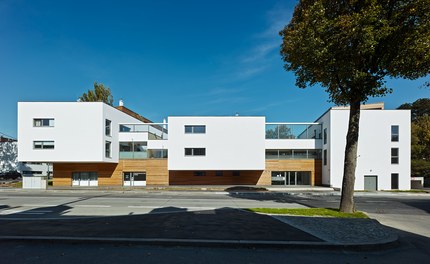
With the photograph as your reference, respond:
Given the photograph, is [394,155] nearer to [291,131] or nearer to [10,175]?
[291,131]

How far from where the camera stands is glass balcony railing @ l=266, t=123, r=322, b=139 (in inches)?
1358

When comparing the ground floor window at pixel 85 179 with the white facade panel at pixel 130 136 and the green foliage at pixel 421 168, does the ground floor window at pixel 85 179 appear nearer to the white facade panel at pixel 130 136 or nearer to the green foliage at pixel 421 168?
the white facade panel at pixel 130 136

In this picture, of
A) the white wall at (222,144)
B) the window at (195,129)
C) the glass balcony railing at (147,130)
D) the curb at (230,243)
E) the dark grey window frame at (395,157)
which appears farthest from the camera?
the glass balcony railing at (147,130)

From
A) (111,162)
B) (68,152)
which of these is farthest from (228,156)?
(68,152)

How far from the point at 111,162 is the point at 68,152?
4.57 meters

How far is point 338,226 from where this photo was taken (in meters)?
8.80

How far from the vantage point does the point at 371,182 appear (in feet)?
103

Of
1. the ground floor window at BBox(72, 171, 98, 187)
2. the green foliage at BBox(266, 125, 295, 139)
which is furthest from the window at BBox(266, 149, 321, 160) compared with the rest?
the ground floor window at BBox(72, 171, 98, 187)

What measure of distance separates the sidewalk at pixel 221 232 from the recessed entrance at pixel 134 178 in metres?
25.1

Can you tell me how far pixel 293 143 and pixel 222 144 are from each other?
28.4ft

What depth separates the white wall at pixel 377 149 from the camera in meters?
31.3

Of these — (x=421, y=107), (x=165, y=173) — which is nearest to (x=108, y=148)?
(x=165, y=173)

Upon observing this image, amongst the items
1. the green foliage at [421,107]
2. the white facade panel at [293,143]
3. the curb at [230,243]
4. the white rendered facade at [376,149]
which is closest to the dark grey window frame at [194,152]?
the white facade panel at [293,143]

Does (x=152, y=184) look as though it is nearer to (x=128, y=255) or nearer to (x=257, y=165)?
(x=257, y=165)
